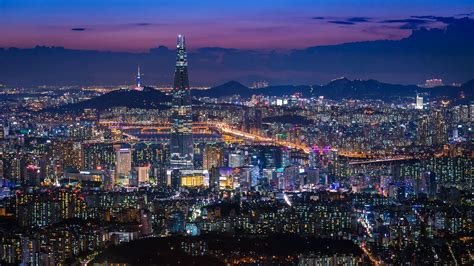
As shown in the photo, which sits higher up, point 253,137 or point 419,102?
point 419,102

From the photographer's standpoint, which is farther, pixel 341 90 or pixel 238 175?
pixel 341 90

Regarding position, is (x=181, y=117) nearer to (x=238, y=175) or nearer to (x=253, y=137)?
(x=253, y=137)

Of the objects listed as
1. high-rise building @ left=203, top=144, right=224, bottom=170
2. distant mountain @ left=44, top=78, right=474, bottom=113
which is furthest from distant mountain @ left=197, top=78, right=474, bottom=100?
high-rise building @ left=203, top=144, right=224, bottom=170

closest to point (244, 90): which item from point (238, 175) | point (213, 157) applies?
point (213, 157)

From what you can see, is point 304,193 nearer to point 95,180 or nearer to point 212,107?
point 95,180

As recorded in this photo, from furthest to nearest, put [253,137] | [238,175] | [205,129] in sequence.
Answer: [205,129] < [253,137] < [238,175]

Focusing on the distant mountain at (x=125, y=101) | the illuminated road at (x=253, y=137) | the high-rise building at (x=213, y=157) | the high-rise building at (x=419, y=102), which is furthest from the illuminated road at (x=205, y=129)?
the high-rise building at (x=419, y=102)
